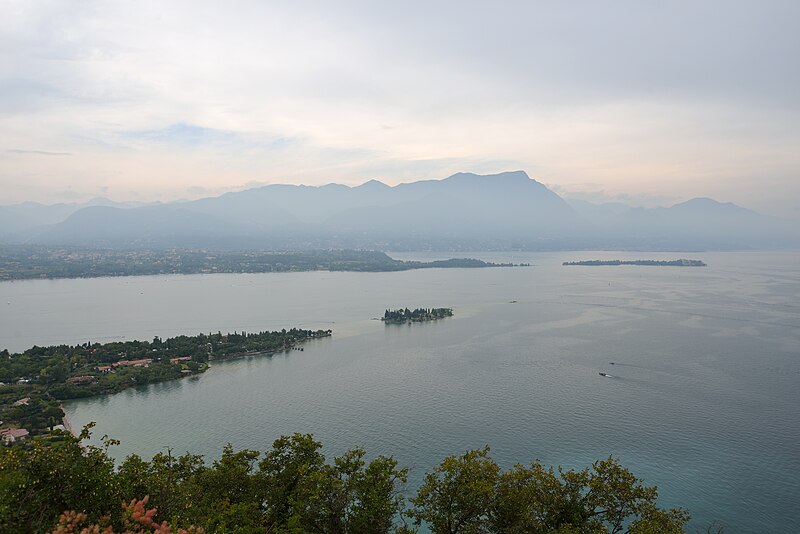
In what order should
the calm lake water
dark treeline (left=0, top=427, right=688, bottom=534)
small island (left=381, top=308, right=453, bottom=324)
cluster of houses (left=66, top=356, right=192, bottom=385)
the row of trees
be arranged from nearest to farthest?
Answer: dark treeline (left=0, top=427, right=688, bottom=534) < the calm lake water < cluster of houses (left=66, top=356, right=192, bottom=385) < the row of trees < small island (left=381, top=308, right=453, bottom=324)

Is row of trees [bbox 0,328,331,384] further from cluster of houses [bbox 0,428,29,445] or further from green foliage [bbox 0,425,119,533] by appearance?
green foliage [bbox 0,425,119,533]

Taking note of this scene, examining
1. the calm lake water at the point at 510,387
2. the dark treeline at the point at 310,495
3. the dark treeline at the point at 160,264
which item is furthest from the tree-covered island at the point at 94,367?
the dark treeline at the point at 160,264

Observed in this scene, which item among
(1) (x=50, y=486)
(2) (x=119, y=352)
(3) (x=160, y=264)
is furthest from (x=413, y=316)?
(3) (x=160, y=264)

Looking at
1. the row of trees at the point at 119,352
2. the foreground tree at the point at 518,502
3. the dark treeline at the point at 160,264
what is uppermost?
the dark treeline at the point at 160,264

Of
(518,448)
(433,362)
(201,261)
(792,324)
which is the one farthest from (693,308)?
(201,261)

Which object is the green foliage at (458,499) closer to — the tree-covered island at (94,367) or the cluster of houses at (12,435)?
the cluster of houses at (12,435)

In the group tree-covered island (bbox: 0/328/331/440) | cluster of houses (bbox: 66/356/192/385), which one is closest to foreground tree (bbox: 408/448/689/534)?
tree-covered island (bbox: 0/328/331/440)
